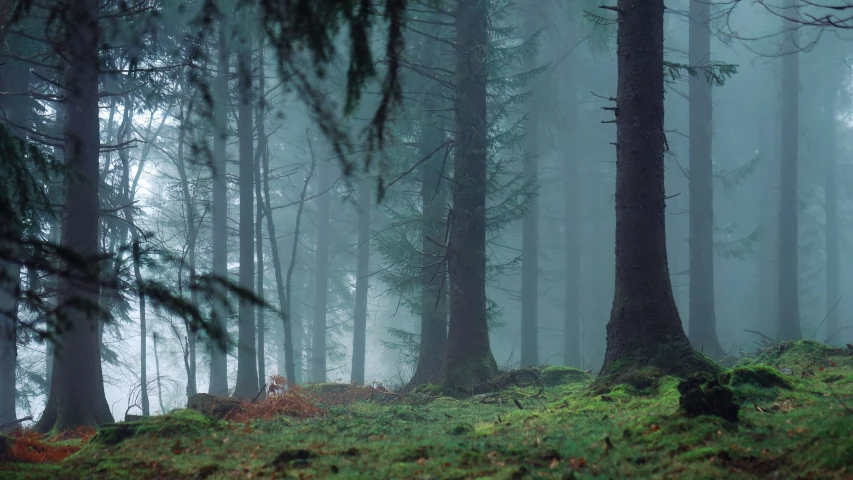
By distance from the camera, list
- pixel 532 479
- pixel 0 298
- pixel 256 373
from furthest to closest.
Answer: pixel 256 373 → pixel 0 298 → pixel 532 479

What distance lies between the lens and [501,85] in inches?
590

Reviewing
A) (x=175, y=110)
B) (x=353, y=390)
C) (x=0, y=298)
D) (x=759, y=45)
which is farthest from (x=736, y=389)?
(x=759, y=45)

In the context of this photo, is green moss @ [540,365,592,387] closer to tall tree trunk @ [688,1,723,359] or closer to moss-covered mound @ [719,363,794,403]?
moss-covered mound @ [719,363,794,403]

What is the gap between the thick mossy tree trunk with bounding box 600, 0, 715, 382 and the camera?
7.08m

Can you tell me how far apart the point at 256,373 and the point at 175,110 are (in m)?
9.63

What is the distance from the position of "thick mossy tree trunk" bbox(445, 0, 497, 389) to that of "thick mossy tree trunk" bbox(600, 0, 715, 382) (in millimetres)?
4170

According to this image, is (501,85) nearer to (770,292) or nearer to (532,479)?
(532,479)

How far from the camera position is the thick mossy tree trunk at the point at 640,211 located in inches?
279

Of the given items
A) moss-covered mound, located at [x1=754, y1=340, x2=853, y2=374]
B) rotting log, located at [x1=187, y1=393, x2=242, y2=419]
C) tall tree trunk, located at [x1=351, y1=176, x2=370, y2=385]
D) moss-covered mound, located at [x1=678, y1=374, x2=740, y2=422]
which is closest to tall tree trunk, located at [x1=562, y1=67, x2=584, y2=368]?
tall tree trunk, located at [x1=351, y1=176, x2=370, y2=385]

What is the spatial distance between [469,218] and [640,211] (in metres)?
4.70

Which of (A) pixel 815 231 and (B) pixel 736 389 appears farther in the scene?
(A) pixel 815 231

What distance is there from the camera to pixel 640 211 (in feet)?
24.0

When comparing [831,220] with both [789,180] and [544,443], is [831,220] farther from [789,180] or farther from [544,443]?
[544,443]

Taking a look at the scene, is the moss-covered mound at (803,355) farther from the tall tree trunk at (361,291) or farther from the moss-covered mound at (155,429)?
the tall tree trunk at (361,291)
